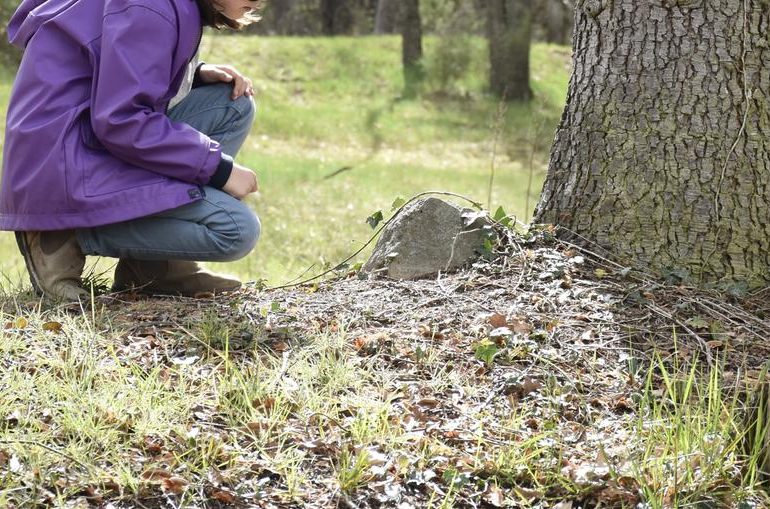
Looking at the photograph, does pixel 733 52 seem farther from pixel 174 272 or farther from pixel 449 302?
pixel 174 272

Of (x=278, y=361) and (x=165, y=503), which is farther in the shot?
(x=278, y=361)

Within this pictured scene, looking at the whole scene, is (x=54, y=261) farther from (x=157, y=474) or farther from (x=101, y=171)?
(x=157, y=474)

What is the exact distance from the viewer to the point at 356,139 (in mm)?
11453

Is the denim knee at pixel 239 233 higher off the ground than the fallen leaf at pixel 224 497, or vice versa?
the denim knee at pixel 239 233

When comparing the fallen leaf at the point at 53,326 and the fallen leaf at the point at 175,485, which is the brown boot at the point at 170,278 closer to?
the fallen leaf at the point at 53,326

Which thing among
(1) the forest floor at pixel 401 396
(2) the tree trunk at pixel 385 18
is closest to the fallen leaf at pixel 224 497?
(1) the forest floor at pixel 401 396

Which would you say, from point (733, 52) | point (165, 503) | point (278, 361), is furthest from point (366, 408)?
point (733, 52)

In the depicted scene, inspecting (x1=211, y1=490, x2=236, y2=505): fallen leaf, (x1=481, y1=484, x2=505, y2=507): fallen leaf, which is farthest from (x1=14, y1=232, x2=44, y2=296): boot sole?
(x1=481, y1=484, x2=505, y2=507): fallen leaf

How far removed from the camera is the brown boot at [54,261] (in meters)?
3.43

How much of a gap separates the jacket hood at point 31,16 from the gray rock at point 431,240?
1.48 metres

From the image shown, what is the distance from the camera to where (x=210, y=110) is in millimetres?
3699

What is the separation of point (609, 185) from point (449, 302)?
805mm

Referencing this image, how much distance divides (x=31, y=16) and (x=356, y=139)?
8151mm

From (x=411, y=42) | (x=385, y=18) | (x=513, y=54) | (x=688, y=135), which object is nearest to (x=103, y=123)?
(x=688, y=135)
